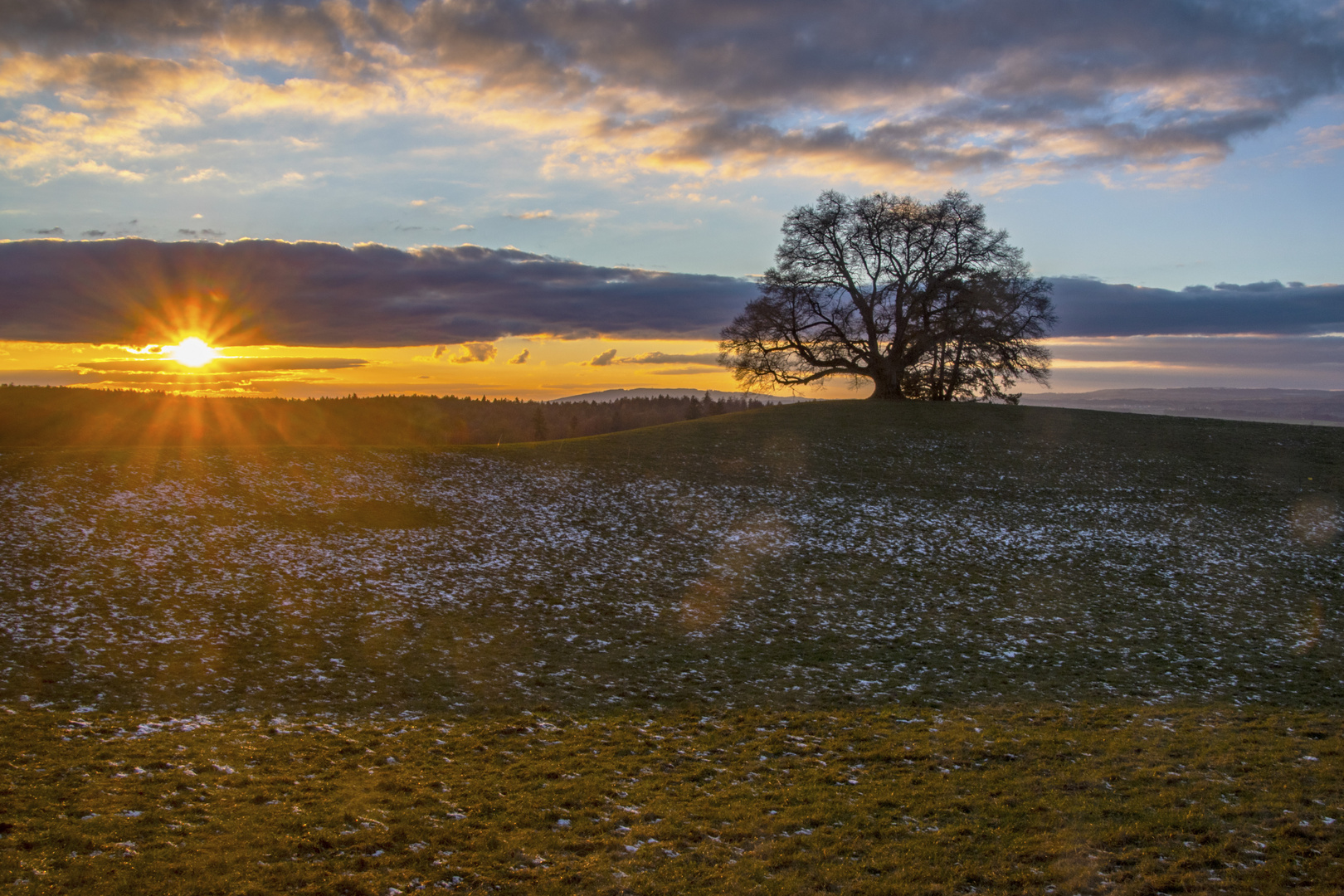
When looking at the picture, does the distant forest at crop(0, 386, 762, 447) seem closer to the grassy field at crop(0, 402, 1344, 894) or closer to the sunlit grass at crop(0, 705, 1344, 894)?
the grassy field at crop(0, 402, 1344, 894)

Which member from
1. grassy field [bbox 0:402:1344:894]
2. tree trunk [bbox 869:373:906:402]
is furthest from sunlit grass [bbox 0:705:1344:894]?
tree trunk [bbox 869:373:906:402]

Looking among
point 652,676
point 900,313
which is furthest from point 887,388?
point 652,676

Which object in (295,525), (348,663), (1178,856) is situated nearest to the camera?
(1178,856)

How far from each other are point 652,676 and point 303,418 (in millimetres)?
119335

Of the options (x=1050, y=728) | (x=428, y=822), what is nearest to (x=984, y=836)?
(x=1050, y=728)

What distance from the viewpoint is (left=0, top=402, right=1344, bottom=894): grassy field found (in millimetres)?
8211

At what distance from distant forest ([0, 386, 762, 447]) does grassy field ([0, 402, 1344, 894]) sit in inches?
2024

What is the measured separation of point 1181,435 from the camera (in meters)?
44.1

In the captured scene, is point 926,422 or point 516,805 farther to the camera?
point 926,422

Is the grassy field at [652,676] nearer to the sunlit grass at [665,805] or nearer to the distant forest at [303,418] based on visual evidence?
the sunlit grass at [665,805]

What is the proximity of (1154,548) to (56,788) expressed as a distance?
30.4 m

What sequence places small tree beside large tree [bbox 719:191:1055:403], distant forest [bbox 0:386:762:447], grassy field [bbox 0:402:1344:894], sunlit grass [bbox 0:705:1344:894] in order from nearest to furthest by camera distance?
1. sunlit grass [bbox 0:705:1344:894]
2. grassy field [bbox 0:402:1344:894]
3. small tree beside large tree [bbox 719:191:1055:403]
4. distant forest [bbox 0:386:762:447]

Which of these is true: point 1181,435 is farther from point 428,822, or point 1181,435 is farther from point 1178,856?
point 428,822

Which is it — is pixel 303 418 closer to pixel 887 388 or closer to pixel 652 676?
pixel 887 388
